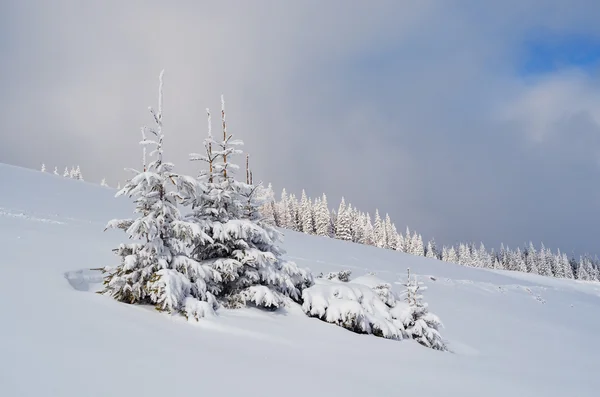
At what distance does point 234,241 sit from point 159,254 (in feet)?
6.75

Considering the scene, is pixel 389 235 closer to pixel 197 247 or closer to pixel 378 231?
pixel 378 231

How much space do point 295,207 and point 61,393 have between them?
Result: 87.5 m

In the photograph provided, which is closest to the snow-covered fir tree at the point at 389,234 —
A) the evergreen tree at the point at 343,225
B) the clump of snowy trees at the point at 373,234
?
the clump of snowy trees at the point at 373,234

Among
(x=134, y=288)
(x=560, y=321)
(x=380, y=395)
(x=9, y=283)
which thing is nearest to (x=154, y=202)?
(x=134, y=288)

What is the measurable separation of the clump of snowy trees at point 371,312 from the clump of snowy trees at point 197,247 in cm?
83

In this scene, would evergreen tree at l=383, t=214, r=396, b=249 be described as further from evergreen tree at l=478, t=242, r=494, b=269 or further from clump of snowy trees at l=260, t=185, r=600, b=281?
evergreen tree at l=478, t=242, r=494, b=269

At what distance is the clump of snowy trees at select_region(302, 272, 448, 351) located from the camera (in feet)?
34.6

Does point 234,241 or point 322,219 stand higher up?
point 322,219

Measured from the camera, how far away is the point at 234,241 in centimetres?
971

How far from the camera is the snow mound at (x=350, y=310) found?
10.5 meters

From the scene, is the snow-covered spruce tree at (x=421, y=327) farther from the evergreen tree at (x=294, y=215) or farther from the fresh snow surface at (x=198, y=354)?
the evergreen tree at (x=294, y=215)

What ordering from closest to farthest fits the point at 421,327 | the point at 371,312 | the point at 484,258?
the point at 371,312
the point at 421,327
the point at 484,258

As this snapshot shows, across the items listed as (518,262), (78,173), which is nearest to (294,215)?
(78,173)

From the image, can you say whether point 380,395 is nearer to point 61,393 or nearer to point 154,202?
point 61,393
